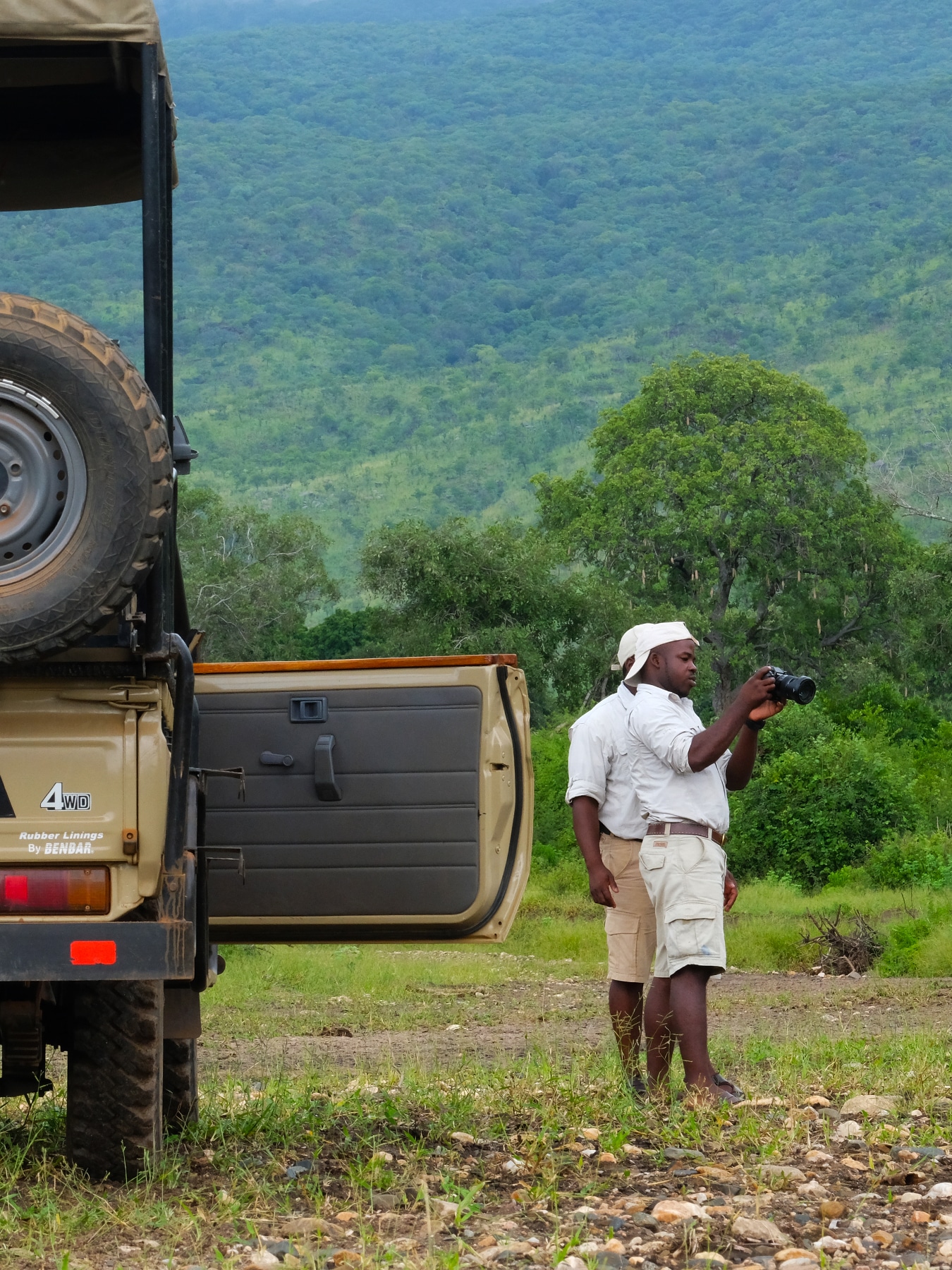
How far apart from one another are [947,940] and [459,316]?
398 feet

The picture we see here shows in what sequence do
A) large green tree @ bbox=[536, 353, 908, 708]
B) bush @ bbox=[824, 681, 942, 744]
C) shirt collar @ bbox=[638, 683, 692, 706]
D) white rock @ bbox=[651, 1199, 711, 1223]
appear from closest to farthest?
white rock @ bbox=[651, 1199, 711, 1223] < shirt collar @ bbox=[638, 683, 692, 706] < bush @ bbox=[824, 681, 942, 744] < large green tree @ bbox=[536, 353, 908, 708]

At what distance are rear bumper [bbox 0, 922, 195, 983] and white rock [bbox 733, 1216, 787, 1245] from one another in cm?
149

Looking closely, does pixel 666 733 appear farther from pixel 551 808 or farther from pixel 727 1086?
pixel 551 808

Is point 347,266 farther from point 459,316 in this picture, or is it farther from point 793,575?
point 793,575

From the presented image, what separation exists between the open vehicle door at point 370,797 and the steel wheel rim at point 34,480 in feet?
3.69

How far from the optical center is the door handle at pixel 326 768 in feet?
16.6

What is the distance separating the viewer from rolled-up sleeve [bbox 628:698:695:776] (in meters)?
5.32

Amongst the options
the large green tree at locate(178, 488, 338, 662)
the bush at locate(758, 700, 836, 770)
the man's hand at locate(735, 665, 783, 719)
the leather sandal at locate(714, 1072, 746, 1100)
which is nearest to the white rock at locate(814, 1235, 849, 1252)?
the leather sandal at locate(714, 1072, 746, 1100)

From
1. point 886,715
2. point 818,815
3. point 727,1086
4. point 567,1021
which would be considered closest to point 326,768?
point 727,1086

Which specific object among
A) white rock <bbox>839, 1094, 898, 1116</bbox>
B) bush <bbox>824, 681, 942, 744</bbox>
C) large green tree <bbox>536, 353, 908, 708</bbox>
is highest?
large green tree <bbox>536, 353, 908, 708</bbox>

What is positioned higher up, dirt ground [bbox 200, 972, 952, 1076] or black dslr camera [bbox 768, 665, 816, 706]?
black dslr camera [bbox 768, 665, 816, 706]

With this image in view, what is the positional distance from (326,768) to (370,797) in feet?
0.54

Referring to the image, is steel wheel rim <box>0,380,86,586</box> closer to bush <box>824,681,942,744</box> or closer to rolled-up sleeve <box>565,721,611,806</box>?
rolled-up sleeve <box>565,721,611,806</box>

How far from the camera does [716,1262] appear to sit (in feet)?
11.8
